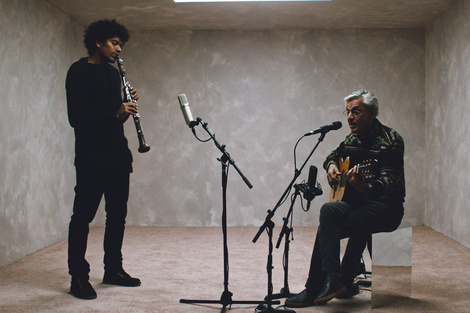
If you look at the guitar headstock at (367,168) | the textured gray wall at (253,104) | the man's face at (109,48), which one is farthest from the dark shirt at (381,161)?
the textured gray wall at (253,104)

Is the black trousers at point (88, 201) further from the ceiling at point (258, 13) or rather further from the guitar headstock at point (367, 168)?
the ceiling at point (258, 13)

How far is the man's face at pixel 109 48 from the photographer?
318 centimetres

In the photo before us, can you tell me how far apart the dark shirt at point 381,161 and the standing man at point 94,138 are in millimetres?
1370

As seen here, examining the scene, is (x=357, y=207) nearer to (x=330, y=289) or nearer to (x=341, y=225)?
(x=341, y=225)

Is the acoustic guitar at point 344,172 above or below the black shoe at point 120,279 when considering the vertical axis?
above

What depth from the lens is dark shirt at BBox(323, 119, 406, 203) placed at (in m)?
2.83

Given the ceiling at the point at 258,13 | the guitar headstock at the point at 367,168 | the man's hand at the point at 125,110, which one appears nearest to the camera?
the guitar headstock at the point at 367,168

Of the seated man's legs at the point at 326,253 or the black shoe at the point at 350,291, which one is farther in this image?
the black shoe at the point at 350,291

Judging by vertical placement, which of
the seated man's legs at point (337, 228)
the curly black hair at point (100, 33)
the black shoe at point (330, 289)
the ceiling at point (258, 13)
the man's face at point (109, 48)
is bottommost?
the black shoe at point (330, 289)

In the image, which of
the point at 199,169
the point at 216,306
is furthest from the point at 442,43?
the point at 216,306

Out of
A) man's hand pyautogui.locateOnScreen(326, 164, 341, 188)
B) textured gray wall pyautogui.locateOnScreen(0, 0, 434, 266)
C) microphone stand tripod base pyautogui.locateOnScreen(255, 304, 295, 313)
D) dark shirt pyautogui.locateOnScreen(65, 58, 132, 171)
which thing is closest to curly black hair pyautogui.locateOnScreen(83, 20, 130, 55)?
dark shirt pyautogui.locateOnScreen(65, 58, 132, 171)

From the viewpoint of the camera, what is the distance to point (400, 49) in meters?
6.20

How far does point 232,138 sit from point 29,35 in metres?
2.64

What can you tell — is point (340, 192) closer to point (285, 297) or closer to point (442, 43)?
point (285, 297)
